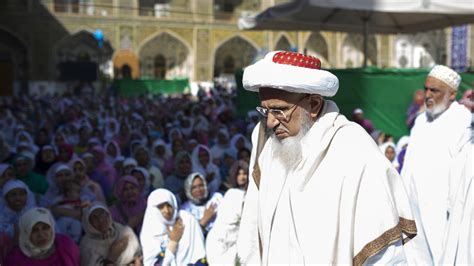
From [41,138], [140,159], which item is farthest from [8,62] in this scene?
[140,159]

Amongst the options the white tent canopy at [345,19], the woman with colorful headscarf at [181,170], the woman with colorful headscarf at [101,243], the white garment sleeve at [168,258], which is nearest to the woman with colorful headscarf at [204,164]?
the woman with colorful headscarf at [181,170]

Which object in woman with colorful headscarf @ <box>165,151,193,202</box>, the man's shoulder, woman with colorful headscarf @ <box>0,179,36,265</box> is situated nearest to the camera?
the man's shoulder

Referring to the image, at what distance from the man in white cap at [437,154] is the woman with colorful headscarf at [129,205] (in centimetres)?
230

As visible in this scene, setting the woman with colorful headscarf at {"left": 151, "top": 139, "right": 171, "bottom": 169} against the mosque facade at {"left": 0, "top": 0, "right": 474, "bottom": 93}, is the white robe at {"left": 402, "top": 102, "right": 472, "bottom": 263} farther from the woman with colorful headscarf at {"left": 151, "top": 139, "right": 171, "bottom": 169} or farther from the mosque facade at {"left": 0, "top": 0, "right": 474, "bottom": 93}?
the mosque facade at {"left": 0, "top": 0, "right": 474, "bottom": 93}

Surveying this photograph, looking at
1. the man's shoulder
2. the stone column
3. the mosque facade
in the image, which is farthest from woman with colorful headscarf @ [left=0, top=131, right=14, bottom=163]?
the stone column

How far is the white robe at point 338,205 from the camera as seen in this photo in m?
2.23

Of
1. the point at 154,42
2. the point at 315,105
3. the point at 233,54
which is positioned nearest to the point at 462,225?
the point at 315,105

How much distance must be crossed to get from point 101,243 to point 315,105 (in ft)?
8.60

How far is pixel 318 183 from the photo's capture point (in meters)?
2.35

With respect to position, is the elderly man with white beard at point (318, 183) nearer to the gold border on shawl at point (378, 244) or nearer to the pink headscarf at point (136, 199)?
the gold border on shawl at point (378, 244)

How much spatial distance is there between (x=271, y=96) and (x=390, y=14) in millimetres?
8437

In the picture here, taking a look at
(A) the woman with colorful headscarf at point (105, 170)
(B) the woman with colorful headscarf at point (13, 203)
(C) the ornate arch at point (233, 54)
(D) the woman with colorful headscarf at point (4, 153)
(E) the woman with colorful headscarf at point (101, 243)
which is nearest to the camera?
(E) the woman with colorful headscarf at point (101, 243)

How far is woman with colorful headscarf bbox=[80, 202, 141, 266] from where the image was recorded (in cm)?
450

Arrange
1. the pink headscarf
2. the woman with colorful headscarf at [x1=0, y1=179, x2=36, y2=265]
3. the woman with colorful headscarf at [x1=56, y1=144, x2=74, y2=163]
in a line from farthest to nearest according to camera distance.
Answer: the woman with colorful headscarf at [x1=56, y1=144, x2=74, y2=163]
the pink headscarf
the woman with colorful headscarf at [x1=0, y1=179, x2=36, y2=265]
